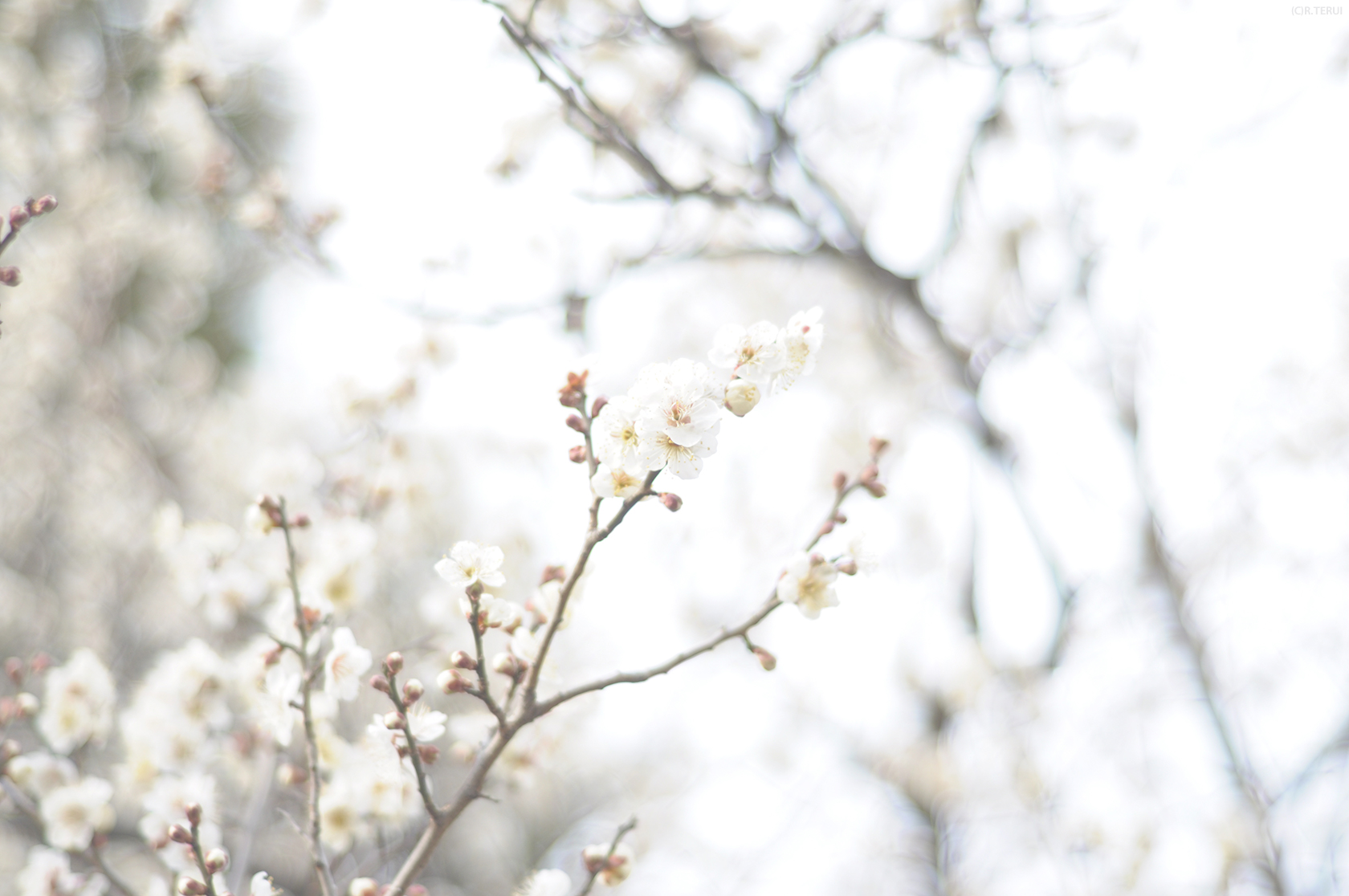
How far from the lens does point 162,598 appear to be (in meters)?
5.00

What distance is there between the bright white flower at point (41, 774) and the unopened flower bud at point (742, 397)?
1.64 m

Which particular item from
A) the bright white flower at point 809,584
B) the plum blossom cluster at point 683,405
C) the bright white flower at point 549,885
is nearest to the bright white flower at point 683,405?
the plum blossom cluster at point 683,405

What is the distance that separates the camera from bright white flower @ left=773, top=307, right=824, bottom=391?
1.14m

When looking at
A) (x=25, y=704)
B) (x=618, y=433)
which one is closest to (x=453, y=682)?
(x=618, y=433)

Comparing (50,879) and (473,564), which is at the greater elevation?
(473,564)

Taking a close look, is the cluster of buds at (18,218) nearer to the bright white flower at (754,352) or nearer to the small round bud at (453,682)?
the small round bud at (453,682)

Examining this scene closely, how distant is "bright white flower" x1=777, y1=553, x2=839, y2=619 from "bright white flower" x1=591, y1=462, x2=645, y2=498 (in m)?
0.25

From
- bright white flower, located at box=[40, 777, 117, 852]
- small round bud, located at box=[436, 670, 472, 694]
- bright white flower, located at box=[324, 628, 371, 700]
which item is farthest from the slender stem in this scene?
bright white flower, located at box=[40, 777, 117, 852]

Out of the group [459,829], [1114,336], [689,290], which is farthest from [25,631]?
[1114,336]

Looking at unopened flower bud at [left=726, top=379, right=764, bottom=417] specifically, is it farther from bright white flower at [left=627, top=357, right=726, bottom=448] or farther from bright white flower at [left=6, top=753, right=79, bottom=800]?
bright white flower at [left=6, top=753, right=79, bottom=800]

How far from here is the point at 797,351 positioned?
1.15 metres

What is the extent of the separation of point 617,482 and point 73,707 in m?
1.48

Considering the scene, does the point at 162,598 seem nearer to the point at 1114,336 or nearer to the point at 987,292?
the point at 987,292

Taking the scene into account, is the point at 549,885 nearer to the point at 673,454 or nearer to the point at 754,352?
the point at 673,454
